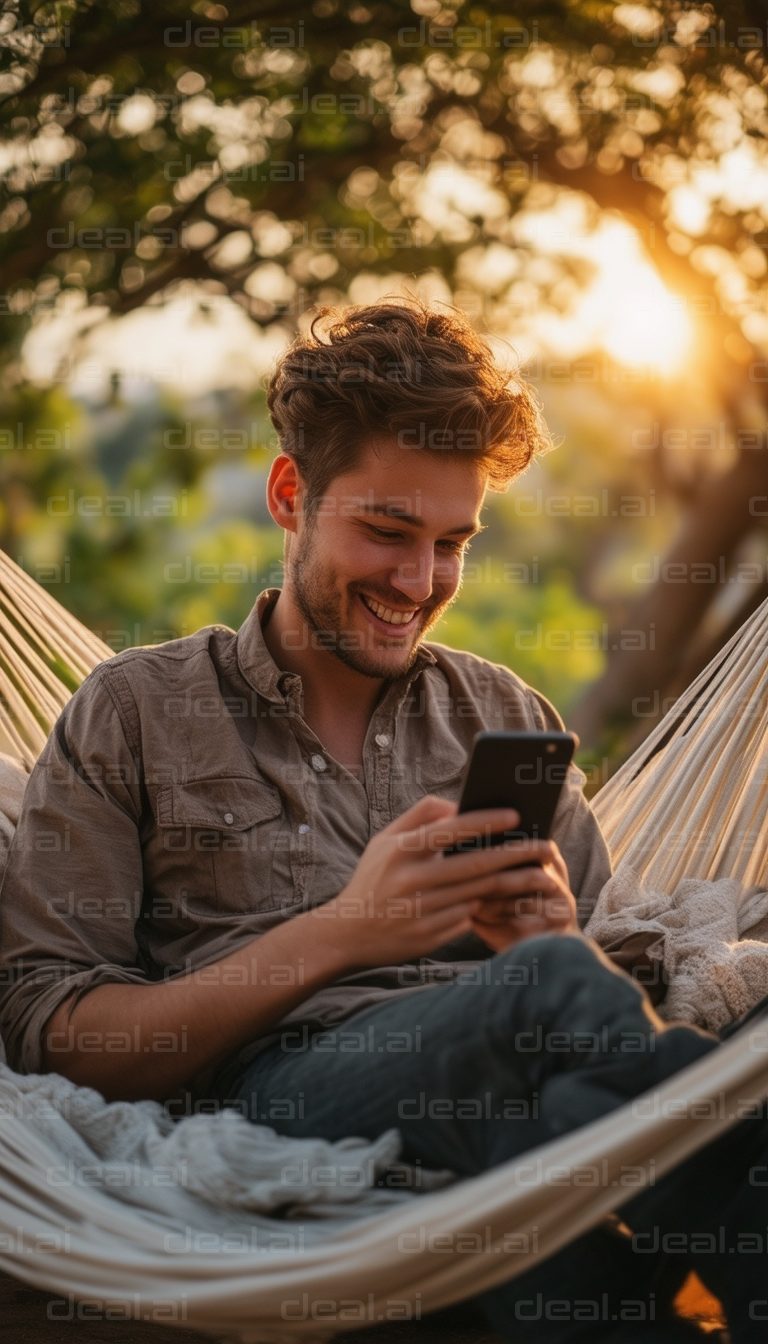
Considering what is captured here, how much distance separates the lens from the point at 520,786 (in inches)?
51.6

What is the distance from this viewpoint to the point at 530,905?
4.55 ft

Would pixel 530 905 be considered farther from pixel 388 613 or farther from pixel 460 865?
pixel 388 613

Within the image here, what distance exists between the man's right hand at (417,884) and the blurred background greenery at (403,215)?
1.76 m

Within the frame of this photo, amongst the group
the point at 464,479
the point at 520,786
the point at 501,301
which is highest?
the point at 501,301

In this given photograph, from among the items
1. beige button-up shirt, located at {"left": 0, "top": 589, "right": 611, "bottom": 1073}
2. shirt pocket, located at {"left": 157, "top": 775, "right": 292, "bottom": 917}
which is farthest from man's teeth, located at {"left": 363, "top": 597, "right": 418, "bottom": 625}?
shirt pocket, located at {"left": 157, "top": 775, "right": 292, "bottom": 917}

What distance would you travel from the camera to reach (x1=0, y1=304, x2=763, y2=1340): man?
1221 mm

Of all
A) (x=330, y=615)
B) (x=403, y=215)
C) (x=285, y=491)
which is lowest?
(x=330, y=615)

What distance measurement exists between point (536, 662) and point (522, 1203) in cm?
474

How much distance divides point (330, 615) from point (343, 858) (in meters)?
0.29

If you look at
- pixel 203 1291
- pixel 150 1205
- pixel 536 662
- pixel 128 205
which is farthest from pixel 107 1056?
pixel 536 662

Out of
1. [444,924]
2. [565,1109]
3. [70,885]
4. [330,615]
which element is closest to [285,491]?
[330,615]

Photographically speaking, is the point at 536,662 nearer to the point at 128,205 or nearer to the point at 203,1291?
the point at 128,205

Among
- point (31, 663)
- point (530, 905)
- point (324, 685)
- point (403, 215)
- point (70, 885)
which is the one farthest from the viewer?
point (403, 215)

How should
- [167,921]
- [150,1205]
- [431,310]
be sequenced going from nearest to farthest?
1. [150,1205]
2. [167,921]
3. [431,310]
